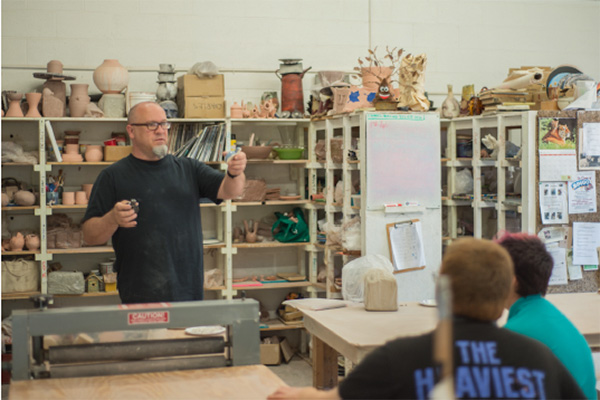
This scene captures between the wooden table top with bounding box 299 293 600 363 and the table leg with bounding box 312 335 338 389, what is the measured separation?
0.28ft

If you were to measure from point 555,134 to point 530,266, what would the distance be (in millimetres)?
2662

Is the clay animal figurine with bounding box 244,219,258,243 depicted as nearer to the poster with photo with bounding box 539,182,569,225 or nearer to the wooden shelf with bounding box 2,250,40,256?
the wooden shelf with bounding box 2,250,40,256

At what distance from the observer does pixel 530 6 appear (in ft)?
23.2

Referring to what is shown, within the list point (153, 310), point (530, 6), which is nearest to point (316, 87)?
point (530, 6)

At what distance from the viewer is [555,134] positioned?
4848 millimetres

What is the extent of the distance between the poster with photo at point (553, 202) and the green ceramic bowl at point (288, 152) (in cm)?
211

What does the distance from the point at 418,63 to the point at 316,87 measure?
1223 mm

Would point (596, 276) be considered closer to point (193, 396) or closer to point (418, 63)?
point (418, 63)

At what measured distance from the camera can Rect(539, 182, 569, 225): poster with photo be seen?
4844 mm

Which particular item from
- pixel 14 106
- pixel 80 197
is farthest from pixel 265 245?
pixel 14 106

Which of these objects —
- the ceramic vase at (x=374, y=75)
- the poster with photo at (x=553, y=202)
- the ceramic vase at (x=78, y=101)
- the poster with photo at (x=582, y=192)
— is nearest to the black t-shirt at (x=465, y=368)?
the poster with photo at (x=553, y=202)

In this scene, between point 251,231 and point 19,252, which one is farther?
point 251,231

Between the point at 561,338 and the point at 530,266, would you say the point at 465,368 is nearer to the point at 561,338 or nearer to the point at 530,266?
the point at 561,338

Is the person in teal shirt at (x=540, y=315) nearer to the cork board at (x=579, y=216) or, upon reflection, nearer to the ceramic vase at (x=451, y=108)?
the cork board at (x=579, y=216)
